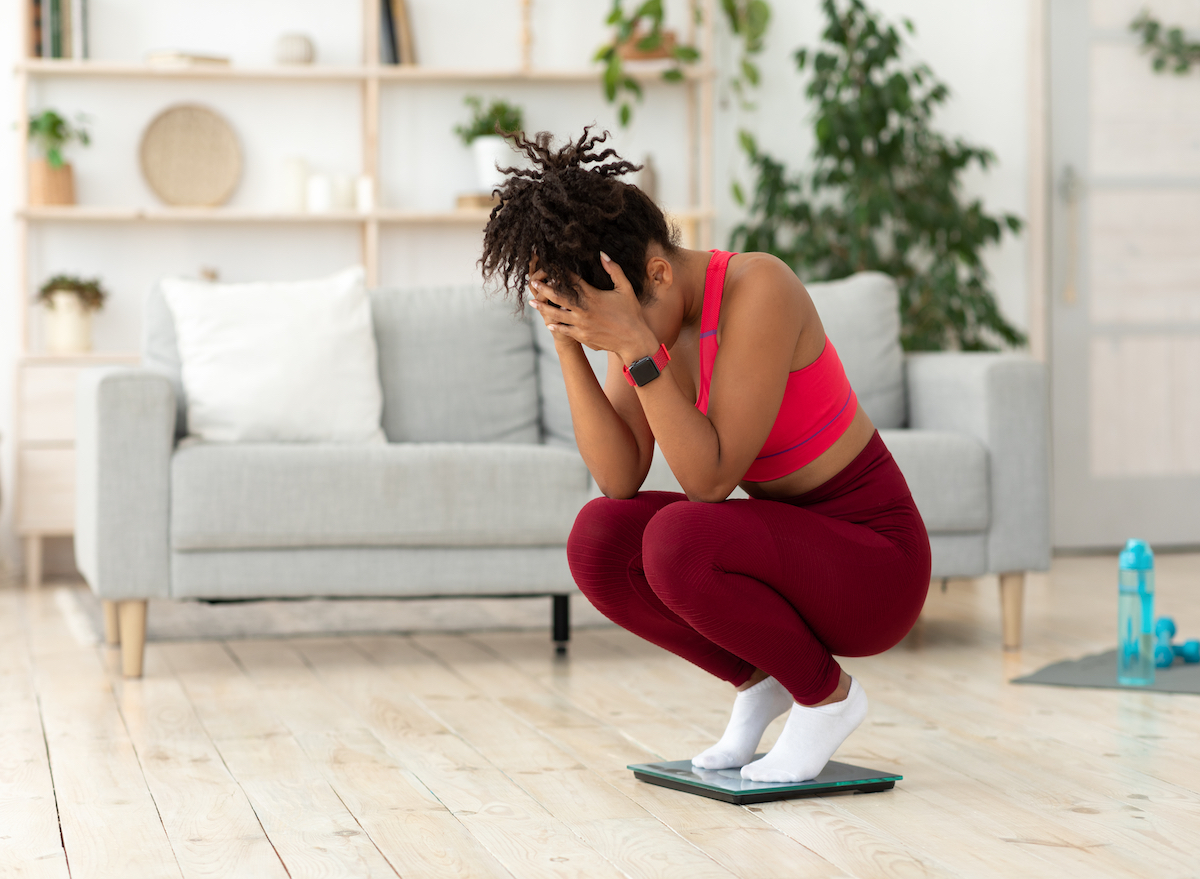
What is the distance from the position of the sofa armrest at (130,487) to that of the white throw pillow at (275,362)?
27cm

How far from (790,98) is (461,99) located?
1125 mm

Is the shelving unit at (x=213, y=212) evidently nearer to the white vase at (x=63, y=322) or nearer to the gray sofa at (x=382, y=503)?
the white vase at (x=63, y=322)

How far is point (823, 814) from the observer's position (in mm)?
1737

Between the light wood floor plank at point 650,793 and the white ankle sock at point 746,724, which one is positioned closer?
the light wood floor plank at point 650,793

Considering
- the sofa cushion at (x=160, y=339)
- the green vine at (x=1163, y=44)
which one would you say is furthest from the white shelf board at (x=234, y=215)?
the green vine at (x=1163, y=44)

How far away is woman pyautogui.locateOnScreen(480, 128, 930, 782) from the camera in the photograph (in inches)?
64.1

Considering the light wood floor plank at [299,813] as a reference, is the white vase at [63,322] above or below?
above

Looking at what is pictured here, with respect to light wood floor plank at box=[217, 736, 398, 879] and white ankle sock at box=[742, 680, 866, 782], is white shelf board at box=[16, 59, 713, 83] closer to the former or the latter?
light wood floor plank at box=[217, 736, 398, 879]

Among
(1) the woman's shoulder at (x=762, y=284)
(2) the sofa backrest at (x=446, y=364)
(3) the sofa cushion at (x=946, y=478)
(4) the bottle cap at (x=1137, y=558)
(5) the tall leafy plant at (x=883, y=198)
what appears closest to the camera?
(1) the woman's shoulder at (x=762, y=284)

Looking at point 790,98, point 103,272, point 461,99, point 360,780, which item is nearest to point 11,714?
point 360,780

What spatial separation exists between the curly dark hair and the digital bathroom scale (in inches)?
25.0

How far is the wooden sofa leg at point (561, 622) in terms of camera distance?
10.0 ft

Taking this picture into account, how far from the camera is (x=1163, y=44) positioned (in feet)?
15.5

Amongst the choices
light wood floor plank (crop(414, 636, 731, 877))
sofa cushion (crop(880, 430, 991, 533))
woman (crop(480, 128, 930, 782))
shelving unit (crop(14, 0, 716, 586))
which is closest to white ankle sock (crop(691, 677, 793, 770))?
woman (crop(480, 128, 930, 782))
